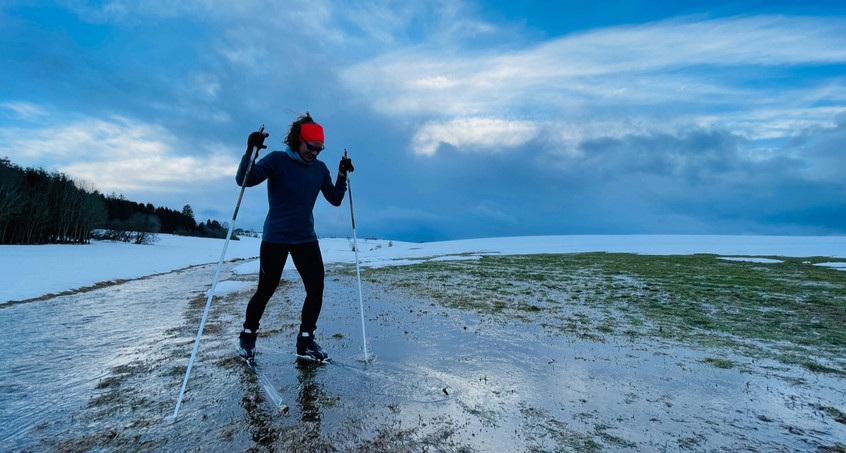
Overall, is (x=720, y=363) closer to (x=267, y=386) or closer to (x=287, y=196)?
(x=267, y=386)

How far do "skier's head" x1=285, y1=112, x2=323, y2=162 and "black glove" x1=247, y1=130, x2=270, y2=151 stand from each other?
12.8 inches

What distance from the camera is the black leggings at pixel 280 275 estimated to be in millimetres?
4336

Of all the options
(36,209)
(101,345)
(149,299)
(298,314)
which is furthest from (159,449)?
(36,209)

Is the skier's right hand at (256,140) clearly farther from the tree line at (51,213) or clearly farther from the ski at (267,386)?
the tree line at (51,213)

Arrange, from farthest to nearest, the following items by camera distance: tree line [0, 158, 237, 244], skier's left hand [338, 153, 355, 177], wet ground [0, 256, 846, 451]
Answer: tree line [0, 158, 237, 244], skier's left hand [338, 153, 355, 177], wet ground [0, 256, 846, 451]

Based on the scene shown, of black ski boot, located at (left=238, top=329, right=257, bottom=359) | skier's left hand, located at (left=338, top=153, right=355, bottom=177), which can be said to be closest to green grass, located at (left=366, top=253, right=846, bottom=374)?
skier's left hand, located at (left=338, top=153, right=355, bottom=177)

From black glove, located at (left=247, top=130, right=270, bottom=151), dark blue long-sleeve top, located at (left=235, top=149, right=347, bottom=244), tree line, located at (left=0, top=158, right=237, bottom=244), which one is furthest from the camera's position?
tree line, located at (left=0, top=158, right=237, bottom=244)

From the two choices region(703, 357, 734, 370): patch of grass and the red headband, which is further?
the red headband

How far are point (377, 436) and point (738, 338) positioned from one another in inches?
225

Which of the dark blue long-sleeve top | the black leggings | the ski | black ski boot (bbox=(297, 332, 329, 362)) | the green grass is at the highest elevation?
A: the dark blue long-sleeve top

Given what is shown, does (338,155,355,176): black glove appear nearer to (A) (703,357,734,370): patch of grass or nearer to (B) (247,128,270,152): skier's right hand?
(B) (247,128,270,152): skier's right hand

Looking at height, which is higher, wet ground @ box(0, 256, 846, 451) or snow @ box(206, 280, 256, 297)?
wet ground @ box(0, 256, 846, 451)

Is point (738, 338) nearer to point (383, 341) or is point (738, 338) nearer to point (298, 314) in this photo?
A: point (383, 341)

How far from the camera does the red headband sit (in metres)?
4.35
